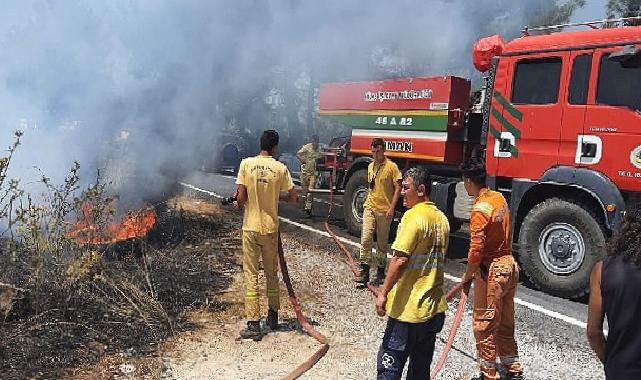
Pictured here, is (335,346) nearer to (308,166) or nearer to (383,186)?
(383,186)

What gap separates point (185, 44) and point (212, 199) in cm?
494

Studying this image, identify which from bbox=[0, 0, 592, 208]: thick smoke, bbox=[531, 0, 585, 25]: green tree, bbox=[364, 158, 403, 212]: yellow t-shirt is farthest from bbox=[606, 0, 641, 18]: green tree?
bbox=[364, 158, 403, 212]: yellow t-shirt

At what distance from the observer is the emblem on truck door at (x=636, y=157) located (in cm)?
577

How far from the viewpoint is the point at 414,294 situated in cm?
335

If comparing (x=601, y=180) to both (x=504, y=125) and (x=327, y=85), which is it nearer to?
(x=504, y=125)

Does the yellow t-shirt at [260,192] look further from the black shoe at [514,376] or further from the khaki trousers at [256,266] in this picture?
the black shoe at [514,376]

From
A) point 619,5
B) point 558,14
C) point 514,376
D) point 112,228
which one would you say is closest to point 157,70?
point 112,228

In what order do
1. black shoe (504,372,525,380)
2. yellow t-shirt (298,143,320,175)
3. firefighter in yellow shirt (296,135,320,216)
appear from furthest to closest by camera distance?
yellow t-shirt (298,143,320,175) < firefighter in yellow shirt (296,135,320,216) < black shoe (504,372,525,380)

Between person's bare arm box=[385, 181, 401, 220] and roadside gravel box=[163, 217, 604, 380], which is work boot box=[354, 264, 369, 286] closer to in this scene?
roadside gravel box=[163, 217, 604, 380]

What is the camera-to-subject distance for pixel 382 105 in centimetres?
874

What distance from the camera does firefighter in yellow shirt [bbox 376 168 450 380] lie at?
3295mm

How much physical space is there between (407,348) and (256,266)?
1.95 metres

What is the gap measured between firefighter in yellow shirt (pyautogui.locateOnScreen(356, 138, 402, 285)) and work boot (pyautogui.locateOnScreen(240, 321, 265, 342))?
6.26 ft

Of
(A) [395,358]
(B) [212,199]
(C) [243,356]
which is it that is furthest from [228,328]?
(B) [212,199]
